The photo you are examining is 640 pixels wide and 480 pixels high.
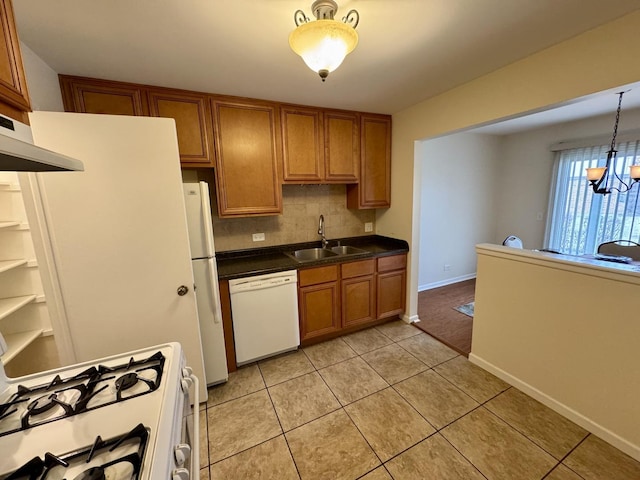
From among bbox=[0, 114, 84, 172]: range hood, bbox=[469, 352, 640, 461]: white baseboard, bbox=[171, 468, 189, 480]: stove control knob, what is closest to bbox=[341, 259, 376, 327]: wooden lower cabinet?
bbox=[469, 352, 640, 461]: white baseboard

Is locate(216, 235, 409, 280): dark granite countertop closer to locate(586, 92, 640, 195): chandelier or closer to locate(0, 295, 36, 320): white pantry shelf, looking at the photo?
locate(0, 295, 36, 320): white pantry shelf

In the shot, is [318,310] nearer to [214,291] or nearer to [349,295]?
[349,295]

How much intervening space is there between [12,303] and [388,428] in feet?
7.16

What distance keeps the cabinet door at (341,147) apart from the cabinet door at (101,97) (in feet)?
5.14

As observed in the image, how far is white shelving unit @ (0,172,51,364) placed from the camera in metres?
1.29

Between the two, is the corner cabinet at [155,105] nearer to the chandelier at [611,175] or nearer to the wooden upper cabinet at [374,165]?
the wooden upper cabinet at [374,165]

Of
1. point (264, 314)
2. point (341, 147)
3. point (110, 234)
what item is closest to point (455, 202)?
point (341, 147)

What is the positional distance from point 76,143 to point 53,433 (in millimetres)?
1364

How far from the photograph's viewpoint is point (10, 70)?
0.90 m

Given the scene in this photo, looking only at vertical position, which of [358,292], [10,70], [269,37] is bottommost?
[358,292]

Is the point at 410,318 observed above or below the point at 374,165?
below

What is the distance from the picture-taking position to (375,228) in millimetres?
3387

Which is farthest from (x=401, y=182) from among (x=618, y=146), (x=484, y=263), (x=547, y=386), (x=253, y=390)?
(x=618, y=146)

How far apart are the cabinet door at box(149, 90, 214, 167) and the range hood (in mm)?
1267
